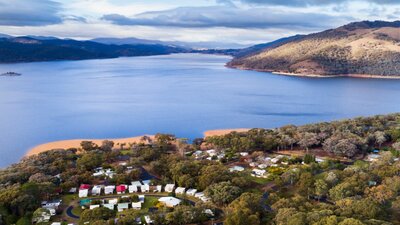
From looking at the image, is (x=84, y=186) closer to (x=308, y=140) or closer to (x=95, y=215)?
(x=95, y=215)

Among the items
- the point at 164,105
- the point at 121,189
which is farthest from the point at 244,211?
the point at 164,105

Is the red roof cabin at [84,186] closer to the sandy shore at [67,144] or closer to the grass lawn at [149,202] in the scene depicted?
the grass lawn at [149,202]

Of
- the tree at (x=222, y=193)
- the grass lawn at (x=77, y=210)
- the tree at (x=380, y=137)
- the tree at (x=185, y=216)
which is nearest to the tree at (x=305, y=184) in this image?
the tree at (x=222, y=193)

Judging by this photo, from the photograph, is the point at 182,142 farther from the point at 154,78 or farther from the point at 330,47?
the point at 330,47

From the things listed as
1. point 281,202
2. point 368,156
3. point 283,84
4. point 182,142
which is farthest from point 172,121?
point 283,84

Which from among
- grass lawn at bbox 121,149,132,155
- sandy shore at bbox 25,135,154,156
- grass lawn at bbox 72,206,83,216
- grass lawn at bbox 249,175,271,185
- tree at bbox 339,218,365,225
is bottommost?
sandy shore at bbox 25,135,154,156


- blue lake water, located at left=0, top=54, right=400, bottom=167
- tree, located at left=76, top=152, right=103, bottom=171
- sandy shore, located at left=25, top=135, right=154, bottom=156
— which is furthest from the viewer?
blue lake water, located at left=0, top=54, right=400, bottom=167

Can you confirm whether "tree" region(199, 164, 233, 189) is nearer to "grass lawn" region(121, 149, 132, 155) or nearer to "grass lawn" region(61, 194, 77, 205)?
"grass lawn" region(61, 194, 77, 205)

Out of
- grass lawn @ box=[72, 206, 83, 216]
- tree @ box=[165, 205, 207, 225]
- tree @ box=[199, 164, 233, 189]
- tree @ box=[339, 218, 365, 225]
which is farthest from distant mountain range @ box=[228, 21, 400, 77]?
grass lawn @ box=[72, 206, 83, 216]
